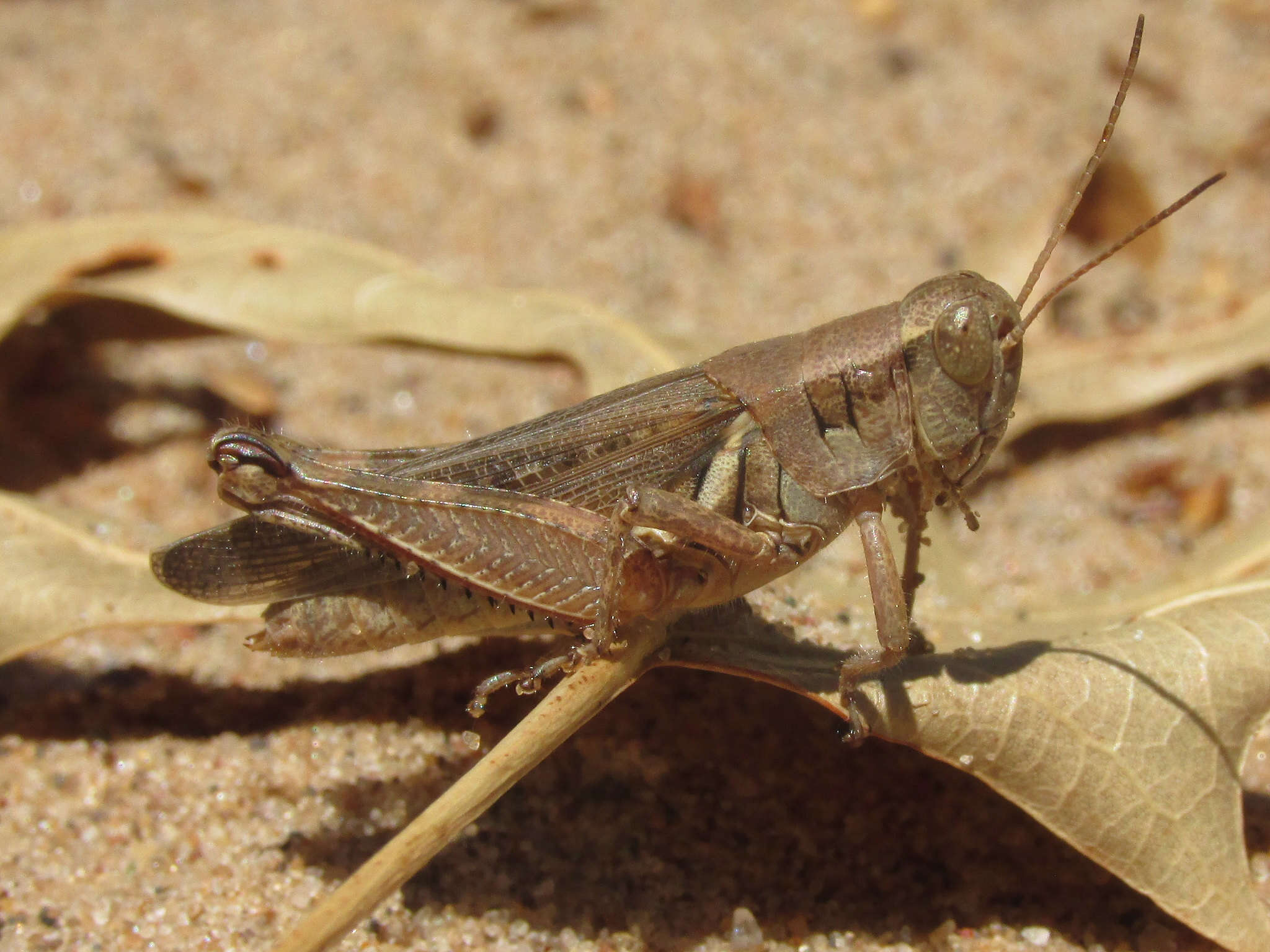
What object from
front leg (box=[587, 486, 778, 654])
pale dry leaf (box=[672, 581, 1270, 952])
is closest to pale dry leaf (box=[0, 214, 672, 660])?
front leg (box=[587, 486, 778, 654])

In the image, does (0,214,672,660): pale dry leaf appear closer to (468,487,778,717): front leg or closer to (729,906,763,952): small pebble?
(468,487,778,717): front leg

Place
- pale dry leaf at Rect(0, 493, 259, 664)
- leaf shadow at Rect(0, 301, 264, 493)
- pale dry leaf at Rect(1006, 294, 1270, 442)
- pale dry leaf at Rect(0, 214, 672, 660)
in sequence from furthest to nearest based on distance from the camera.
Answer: pale dry leaf at Rect(1006, 294, 1270, 442)
leaf shadow at Rect(0, 301, 264, 493)
pale dry leaf at Rect(0, 214, 672, 660)
pale dry leaf at Rect(0, 493, 259, 664)

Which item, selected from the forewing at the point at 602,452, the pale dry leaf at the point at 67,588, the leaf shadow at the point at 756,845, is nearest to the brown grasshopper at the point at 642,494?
the forewing at the point at 602,452

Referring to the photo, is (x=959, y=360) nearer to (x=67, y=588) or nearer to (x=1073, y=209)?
(x=1073, y=209)

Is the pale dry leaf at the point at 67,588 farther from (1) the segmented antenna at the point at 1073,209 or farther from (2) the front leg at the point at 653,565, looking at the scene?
(1) the segmented antenna at the point at 1073,209

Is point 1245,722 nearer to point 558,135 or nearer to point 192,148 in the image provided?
point 558,135

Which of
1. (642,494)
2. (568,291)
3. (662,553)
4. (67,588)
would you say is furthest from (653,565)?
(568,291)
